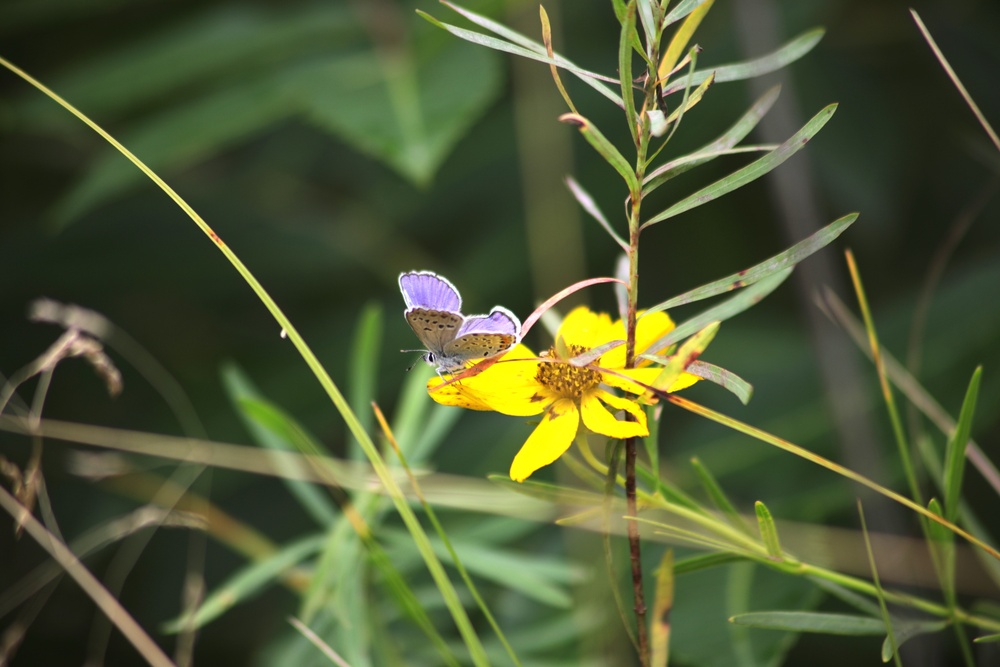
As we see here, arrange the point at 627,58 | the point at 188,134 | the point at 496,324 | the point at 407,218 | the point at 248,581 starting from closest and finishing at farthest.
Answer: the point at 627,58, the point at 496,324, the point at 248,581, the point at 188,134, the point at 407,218

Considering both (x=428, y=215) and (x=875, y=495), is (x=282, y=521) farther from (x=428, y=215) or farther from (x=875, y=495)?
(x=875, y=495)

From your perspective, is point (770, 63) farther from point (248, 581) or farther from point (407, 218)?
point (407, 218)

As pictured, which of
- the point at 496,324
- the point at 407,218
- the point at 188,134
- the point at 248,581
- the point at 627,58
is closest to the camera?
the point at 627,58

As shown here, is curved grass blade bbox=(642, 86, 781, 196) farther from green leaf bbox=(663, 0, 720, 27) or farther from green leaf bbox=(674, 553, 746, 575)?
green leaf bbox=(674, 553, 746, 575)

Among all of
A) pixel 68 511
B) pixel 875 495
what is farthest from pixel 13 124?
pixel 875 495

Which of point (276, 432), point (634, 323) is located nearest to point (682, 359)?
point (634, 323)
